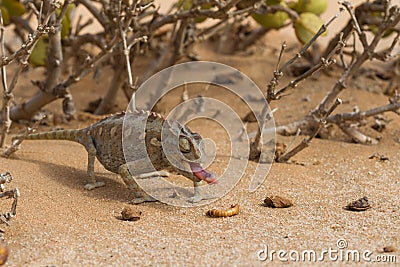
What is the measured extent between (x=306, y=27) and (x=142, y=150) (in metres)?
1.81

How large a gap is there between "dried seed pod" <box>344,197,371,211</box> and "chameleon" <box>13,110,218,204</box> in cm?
74

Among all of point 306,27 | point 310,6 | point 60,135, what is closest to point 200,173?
point 60,135

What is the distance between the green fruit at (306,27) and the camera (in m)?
4.49

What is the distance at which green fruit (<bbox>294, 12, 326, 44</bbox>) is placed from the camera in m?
4.49

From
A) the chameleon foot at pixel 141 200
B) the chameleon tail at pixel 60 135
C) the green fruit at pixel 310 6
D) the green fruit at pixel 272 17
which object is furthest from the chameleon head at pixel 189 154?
the green fruit at pixel 310 6

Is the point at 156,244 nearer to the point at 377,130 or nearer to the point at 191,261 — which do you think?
the point at 191,261

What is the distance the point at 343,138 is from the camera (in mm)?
4555

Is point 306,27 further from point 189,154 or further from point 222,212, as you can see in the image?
point 222,212

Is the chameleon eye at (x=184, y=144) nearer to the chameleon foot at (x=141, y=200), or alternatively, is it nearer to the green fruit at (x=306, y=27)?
the chameleon foot at (x=141, y=200)

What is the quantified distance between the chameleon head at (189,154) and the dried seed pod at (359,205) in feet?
2.42

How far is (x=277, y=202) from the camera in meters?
3.18

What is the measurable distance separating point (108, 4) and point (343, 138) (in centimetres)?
203

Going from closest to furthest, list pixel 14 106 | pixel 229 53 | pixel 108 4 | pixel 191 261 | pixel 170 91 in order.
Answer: pixel 191 261
pixel 108 4
pixel 14 106
pixel 170 91
pixel 229 53

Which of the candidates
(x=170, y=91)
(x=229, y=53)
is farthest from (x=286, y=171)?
(x=229, y=53)
